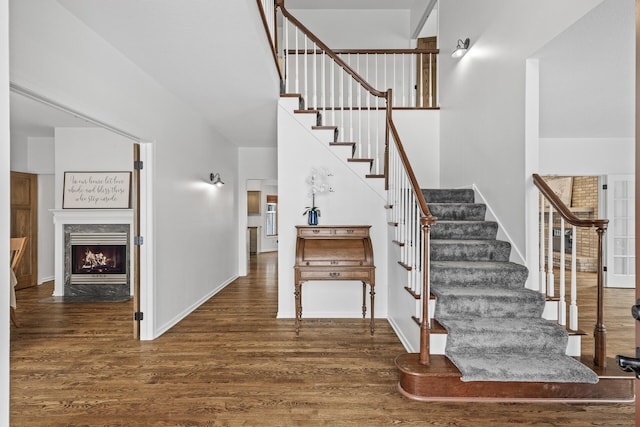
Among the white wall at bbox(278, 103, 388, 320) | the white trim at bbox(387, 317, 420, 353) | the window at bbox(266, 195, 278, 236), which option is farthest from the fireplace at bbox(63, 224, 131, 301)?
the window at bbox(266, 195, 278, 236)

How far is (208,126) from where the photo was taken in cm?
516

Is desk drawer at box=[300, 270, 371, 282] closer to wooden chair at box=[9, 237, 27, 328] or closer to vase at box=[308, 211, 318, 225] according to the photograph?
vase at box=[308, 211, 318, 225]

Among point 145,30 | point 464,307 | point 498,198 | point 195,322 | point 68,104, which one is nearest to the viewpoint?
point 68,104

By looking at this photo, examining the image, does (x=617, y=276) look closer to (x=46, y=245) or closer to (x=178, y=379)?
(x=178, y=379)

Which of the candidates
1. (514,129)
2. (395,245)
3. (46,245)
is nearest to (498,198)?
(514,129)

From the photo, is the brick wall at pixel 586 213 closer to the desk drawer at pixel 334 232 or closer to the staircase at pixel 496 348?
the staircase at pixel 496 348

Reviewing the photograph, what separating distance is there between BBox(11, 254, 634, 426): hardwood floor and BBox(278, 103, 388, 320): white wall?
25 centimetres

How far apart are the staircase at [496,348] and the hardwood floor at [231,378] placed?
0.10 metres

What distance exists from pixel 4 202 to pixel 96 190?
208 inches

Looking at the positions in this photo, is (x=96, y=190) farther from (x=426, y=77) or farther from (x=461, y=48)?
(x=426, y=77)

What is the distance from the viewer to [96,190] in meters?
5.44

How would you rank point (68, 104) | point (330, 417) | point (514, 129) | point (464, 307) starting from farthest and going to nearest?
point (514, 129), point (464, 307), point (68, 104), point (330, 417)

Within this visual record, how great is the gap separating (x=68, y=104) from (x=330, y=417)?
104 inches

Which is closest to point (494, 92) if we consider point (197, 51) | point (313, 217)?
point (313, 217)
